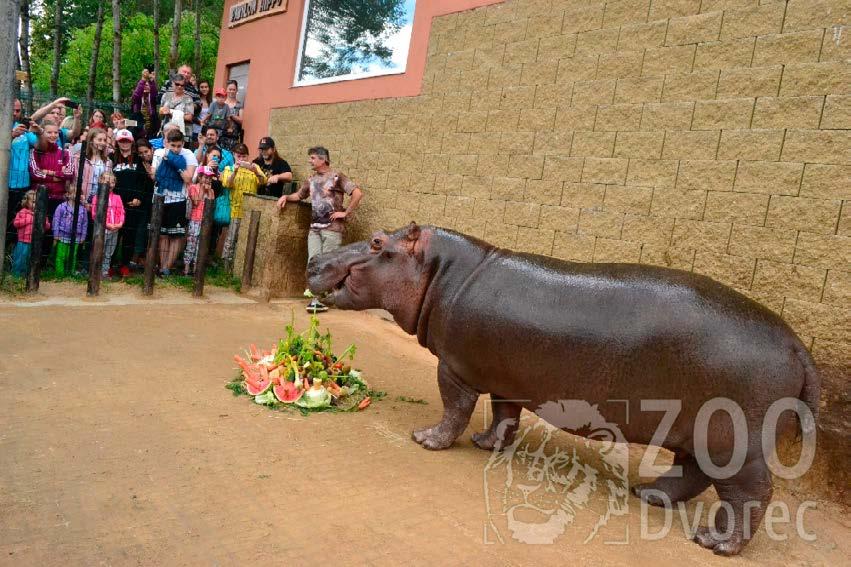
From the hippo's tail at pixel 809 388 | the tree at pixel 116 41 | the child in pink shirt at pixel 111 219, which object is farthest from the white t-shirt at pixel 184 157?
the tree at pixel 116 41

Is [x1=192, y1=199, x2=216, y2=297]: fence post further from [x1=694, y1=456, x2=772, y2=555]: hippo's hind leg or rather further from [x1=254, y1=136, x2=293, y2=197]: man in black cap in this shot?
[x1=694, y1=456, x2=772, y2=555]: hippo's hind leg

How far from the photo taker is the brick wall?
13.8 feet

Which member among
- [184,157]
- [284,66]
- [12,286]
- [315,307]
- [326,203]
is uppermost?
[284,66]

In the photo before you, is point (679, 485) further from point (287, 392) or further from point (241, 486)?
point (287, 392)

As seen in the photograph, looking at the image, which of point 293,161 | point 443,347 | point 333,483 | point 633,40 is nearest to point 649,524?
point 443,347

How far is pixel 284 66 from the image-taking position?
420 inches

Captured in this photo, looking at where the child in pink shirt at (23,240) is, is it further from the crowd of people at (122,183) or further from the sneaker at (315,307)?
the sneaker at (315,307)

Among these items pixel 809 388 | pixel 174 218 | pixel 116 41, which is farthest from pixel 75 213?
pixel 116 41

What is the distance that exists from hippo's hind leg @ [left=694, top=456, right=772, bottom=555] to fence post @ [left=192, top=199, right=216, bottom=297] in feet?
20.9

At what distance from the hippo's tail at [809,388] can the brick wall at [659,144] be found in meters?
1.26

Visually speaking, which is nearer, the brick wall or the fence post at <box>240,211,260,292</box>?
the brick wall

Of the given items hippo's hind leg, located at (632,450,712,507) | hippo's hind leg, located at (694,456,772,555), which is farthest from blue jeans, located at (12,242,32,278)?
hippo's hind leg, located at (694,456,772,555)

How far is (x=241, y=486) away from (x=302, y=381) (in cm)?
143

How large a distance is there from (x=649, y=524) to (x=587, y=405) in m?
0.75
